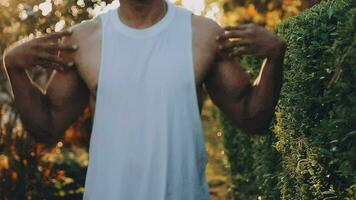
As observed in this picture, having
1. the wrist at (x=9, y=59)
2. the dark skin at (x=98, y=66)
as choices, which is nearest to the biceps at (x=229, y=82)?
the dark skin at (x=98, y=66)

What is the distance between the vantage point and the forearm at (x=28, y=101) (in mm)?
4004

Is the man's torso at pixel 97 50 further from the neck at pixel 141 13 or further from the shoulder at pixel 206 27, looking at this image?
the neck at pixel 141 13

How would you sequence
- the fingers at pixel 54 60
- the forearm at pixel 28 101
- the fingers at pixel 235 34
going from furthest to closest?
the forearm at pixel 28 101, the fingers at pixel 54 60, the fingers at pixel 235 34

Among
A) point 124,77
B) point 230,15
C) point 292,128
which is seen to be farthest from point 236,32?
point 230,15

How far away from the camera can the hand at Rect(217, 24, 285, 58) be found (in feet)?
12.4

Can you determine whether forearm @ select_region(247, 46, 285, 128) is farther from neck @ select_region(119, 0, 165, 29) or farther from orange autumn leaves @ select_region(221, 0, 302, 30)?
orange autumn leaves @ select_region(221, 0, 302, 30)

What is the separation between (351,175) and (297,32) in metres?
1.46

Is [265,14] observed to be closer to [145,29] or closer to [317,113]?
[317,113]

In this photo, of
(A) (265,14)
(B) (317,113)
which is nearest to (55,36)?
(B) (317,113)

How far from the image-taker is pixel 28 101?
13.2 ft

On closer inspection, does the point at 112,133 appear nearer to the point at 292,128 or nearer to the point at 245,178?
the point at 292,128

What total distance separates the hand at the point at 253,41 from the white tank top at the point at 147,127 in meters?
0.21

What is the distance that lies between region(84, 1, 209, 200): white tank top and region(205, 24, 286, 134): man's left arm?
0.20m

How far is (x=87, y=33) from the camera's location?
4.05m
